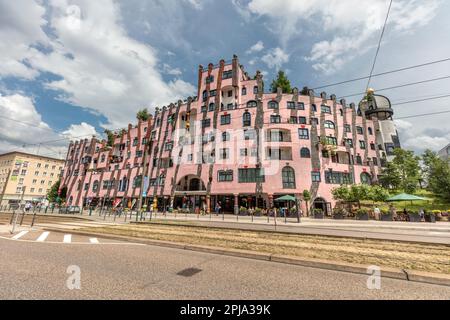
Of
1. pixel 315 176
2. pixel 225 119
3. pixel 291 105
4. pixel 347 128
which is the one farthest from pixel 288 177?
pixel 347 128

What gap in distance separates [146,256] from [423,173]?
161 feet

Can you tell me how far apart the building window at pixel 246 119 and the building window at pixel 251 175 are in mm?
8130

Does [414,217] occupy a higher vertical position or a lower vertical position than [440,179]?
lower

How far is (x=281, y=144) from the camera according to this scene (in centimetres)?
3309

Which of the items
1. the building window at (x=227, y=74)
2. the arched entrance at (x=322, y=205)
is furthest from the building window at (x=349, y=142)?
the building window at (x=227, y=74)

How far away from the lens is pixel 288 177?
104 feet

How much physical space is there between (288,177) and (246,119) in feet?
39.5

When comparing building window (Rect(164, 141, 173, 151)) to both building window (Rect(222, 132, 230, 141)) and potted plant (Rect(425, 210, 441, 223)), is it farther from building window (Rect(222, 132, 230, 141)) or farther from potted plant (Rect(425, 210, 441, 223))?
potted plant (Rect(425, 210, 441, 223))

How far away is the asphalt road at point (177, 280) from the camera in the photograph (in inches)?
161

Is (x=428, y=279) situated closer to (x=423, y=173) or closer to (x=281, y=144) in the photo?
(x=281, y=144)

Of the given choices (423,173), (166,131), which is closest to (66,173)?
(166,131)

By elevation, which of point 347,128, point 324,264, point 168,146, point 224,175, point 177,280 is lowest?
point 177,280

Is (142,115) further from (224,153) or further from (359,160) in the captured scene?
(359,160)

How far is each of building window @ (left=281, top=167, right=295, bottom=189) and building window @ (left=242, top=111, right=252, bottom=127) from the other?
9792 mm
